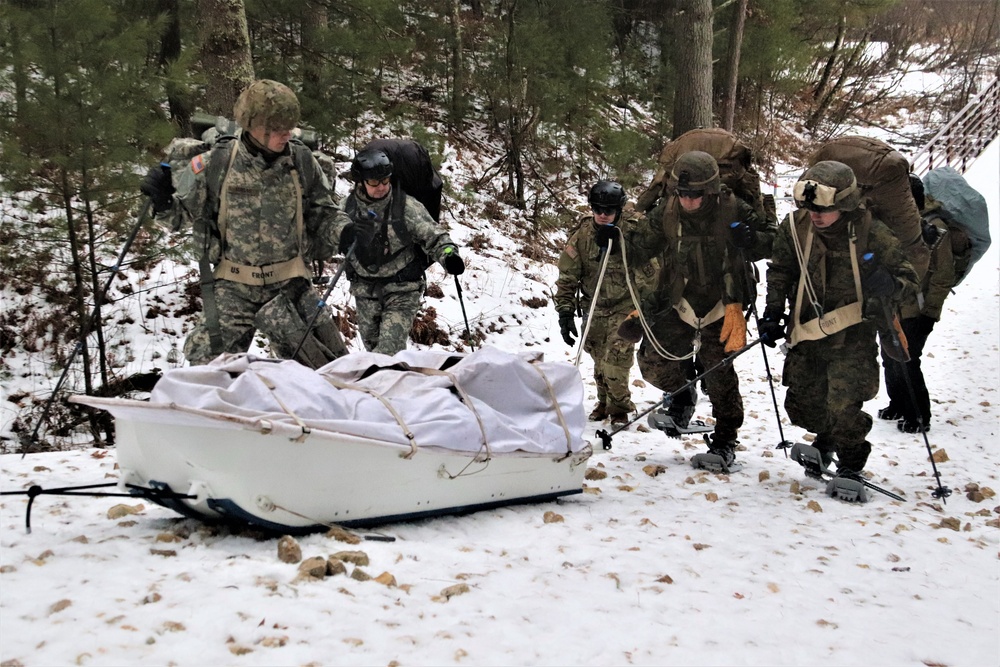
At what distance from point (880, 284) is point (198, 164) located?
425cm

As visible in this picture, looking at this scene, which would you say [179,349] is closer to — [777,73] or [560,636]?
[560,636]

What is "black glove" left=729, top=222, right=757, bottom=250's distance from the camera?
19.3ft

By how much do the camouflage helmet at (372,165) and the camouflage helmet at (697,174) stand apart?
6.62 ft

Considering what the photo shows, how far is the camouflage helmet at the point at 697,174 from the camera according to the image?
5809 mm

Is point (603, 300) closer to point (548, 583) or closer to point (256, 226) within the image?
point (256, 226)

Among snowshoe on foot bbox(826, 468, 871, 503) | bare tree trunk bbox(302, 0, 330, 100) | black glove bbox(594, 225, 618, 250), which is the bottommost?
snowshoe on foot bbox(826, 468, 871, 503)

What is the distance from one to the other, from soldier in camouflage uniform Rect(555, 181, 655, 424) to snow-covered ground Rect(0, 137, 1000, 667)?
1.42m

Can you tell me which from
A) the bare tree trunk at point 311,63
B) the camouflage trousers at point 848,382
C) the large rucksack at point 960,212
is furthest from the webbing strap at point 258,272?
the large rucksack at point 960,212

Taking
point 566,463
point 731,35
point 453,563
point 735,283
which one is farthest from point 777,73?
point 453,563

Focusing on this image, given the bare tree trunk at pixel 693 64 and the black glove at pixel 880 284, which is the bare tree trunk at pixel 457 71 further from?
the black glove at pixel 880 284

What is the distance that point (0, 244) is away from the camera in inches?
285

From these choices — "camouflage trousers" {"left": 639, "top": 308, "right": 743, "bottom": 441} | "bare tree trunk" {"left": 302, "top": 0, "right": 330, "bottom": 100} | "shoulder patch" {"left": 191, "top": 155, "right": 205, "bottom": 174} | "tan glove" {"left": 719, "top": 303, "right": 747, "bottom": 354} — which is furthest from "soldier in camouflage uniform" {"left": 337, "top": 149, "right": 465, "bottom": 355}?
"bare tree trunk" {"left": 302, "top": 0, "right": 330, "bottom": 100}

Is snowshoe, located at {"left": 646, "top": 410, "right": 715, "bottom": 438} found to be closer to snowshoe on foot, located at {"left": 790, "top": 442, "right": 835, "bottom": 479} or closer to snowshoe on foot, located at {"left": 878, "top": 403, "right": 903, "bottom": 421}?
snowshoe on foot, located at {"left": 790, "top": 442, "right": 835, "bottom": 479}

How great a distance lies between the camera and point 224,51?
7391mm
